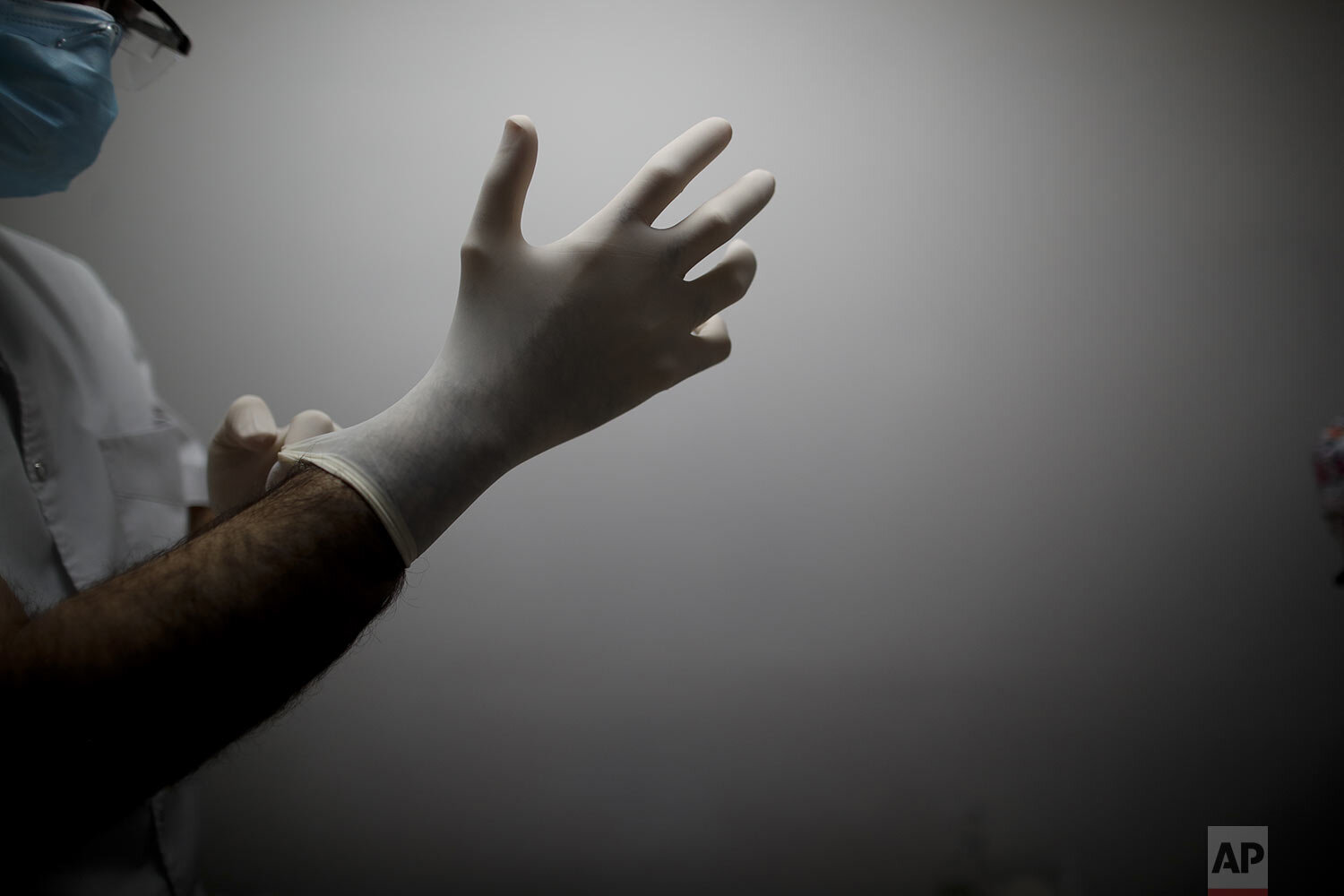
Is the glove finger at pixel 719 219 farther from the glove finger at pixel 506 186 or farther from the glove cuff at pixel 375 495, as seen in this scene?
the glove cuff at pixel 375 495

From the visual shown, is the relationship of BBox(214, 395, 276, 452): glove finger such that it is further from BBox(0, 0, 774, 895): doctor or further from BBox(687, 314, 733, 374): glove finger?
BBox(687, 314, 733, 374): glove finger

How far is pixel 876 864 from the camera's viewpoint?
46.1 inches

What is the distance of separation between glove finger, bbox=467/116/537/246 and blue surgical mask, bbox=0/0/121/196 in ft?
1.56

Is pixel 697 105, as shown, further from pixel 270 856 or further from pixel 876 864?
pixel 270 856

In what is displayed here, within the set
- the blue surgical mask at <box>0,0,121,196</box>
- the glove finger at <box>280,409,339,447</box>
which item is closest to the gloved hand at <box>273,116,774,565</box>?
the glove finger at <box>280,409,339,447</box>

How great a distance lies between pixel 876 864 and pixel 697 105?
1.41m

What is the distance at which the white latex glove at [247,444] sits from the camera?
2.31 feet

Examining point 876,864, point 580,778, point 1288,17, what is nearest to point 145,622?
point 580,778

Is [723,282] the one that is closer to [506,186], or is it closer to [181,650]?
[506,186]

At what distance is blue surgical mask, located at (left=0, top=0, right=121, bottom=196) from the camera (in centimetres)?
63

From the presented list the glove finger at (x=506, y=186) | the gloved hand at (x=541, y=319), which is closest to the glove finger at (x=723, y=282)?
the gloved hand at (x=541, y=319)

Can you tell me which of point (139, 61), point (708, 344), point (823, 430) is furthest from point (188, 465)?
point (823, 430)

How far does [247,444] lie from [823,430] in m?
0.88

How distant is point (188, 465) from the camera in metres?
0.95
